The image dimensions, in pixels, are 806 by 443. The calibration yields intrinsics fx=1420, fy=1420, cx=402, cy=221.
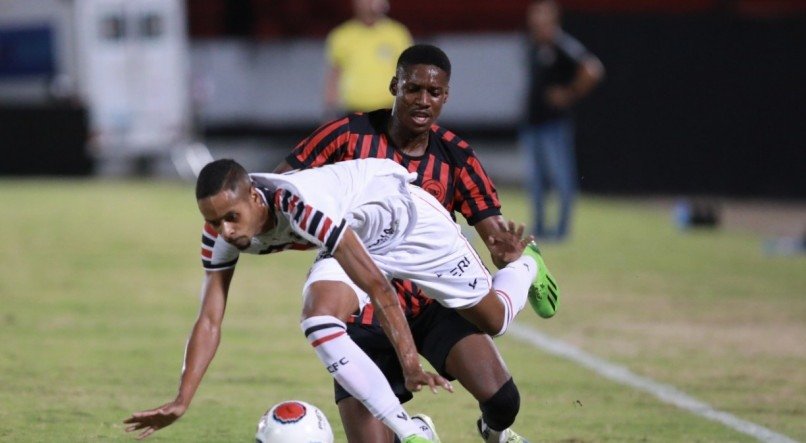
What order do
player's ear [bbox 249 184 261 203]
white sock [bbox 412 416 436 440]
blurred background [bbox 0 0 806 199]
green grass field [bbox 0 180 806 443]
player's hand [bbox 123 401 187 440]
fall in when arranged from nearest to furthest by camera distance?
1. player's hand [bbox 123 401 187 440]
2. player's ear [bbox 249 184 261 203]
3. white sock [bbox 412 416 436 440]
4. green grass field [bbox 0 180 806 443]
5. blurred background [bbox 0 0 806 199]

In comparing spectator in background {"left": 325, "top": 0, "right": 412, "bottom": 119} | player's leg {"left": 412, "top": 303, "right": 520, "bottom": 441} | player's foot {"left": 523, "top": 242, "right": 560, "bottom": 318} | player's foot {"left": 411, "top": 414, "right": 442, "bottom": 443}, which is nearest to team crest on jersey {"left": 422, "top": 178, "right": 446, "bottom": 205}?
player's leg {"left": 412, "top": 303, "right": 520, "bottom": 441}

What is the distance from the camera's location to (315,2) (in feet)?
80.1

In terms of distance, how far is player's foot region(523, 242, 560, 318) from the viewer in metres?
6.66

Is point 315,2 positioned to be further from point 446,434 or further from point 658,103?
point 446,434

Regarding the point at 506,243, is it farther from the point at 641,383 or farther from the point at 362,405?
the point at 641,383

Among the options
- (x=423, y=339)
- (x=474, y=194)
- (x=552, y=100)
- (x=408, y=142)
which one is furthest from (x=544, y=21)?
(x=423, y=339)

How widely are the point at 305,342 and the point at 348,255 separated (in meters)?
4.18

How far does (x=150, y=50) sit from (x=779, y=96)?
9.60 metres

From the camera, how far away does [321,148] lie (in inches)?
239

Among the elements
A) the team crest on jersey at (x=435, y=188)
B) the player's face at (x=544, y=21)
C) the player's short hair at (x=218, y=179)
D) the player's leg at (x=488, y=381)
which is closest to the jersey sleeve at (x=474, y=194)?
the team crest on jersey at (x=435, y=188)

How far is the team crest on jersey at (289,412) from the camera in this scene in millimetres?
5523

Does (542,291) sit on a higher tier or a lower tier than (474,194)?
lower

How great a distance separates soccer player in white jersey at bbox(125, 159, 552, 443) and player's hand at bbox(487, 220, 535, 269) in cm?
37

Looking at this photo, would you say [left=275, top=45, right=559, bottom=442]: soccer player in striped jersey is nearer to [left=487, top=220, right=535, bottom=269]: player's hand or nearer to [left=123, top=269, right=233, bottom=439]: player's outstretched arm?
[left=487, top=220, right=535, bottom=269]: player's hand
